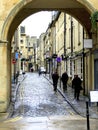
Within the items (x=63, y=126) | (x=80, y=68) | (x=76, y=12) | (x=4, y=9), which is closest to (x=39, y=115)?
(x=63, y=126)

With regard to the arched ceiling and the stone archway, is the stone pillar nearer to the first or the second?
the stone archway

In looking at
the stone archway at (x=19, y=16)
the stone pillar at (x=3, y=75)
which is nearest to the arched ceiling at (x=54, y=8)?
the stone archway at (x=19, y=16)

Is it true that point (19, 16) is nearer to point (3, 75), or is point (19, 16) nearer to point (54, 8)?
point (54, 8)

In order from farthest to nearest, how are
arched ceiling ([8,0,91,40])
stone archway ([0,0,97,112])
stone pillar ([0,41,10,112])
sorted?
arched ceiling ([8,0,91,40]) < stone archway ([0,0,97,112]) < stone pillar ([0,41,10,112])

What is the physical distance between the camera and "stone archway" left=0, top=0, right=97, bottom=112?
23.7m

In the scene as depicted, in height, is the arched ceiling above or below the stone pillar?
above

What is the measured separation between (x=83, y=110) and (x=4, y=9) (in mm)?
6641

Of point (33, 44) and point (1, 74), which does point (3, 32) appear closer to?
point (1, 74)

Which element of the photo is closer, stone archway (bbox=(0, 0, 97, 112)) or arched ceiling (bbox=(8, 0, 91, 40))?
stone archway (bbox=(0, 0, 97, 112))

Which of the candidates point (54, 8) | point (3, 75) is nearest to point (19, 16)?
point (54, 8)

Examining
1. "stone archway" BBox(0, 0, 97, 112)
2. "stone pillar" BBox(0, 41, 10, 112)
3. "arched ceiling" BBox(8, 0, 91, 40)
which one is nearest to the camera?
"stone pillar" BBox(0, 41, 10, 112)

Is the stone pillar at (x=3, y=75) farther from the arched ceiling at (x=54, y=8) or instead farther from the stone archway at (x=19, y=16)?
the arched ceiling at (x=54, y=8)

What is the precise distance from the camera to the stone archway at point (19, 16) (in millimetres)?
23703

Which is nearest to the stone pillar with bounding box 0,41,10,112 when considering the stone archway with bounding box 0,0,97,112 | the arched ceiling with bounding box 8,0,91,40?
the stone archway with bounding box 0,0,97,112
